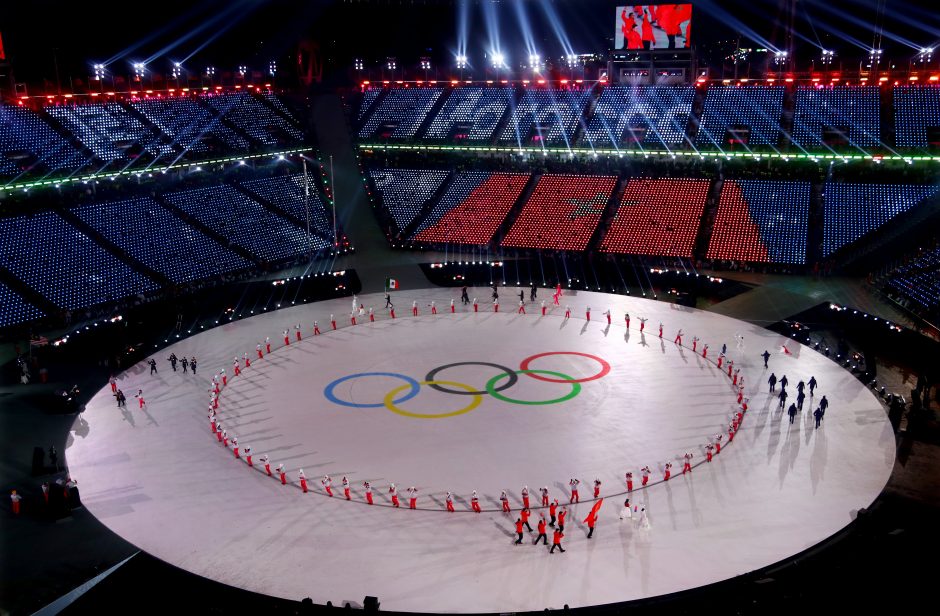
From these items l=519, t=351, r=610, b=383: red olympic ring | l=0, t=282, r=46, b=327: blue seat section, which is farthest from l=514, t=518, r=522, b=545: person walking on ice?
l=0, t=282, r=46, b=327: blue seat section

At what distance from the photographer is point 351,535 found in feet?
78.9

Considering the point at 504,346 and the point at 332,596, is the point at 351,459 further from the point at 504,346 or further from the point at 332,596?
the point at 504,346

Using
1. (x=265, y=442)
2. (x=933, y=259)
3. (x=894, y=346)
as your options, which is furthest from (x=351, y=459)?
(x=933, y=259)

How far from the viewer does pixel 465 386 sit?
36.3 m

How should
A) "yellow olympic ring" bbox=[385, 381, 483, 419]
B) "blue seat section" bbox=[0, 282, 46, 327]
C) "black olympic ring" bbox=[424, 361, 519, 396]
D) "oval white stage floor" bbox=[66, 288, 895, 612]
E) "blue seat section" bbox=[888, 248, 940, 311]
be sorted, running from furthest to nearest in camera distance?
"blue seat section" bbox=[0, 282, 46, 327]
"blue seat section" bbox=[888, 248, 940, 311]
"black olympic ring" bbox=[424, 361, 519, 396]
"yellow olympic ring" bbox=[385, 381, 483, 419]
"oval white stage floor" bbox=[66, 288, 895, 612]

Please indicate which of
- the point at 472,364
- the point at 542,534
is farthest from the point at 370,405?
the point at 542,534

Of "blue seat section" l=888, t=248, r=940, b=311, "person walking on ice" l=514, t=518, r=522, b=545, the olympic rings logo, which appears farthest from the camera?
"blue seat section" l=888, t=248, r=940, b=311

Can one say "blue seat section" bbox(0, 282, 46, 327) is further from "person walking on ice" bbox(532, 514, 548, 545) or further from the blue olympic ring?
"person walking on ice" bbox(532, 514, 548, 545)

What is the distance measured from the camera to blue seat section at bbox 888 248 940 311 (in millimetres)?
43037

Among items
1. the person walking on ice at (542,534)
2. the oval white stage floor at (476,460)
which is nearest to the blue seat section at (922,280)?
the oval white stage floor at (476,460)

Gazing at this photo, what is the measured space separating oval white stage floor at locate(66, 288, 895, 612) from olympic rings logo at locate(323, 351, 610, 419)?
13cm

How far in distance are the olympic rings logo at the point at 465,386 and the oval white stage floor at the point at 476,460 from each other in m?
0.13

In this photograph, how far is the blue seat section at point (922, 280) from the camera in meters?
43.0

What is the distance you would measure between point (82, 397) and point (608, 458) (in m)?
24.8
